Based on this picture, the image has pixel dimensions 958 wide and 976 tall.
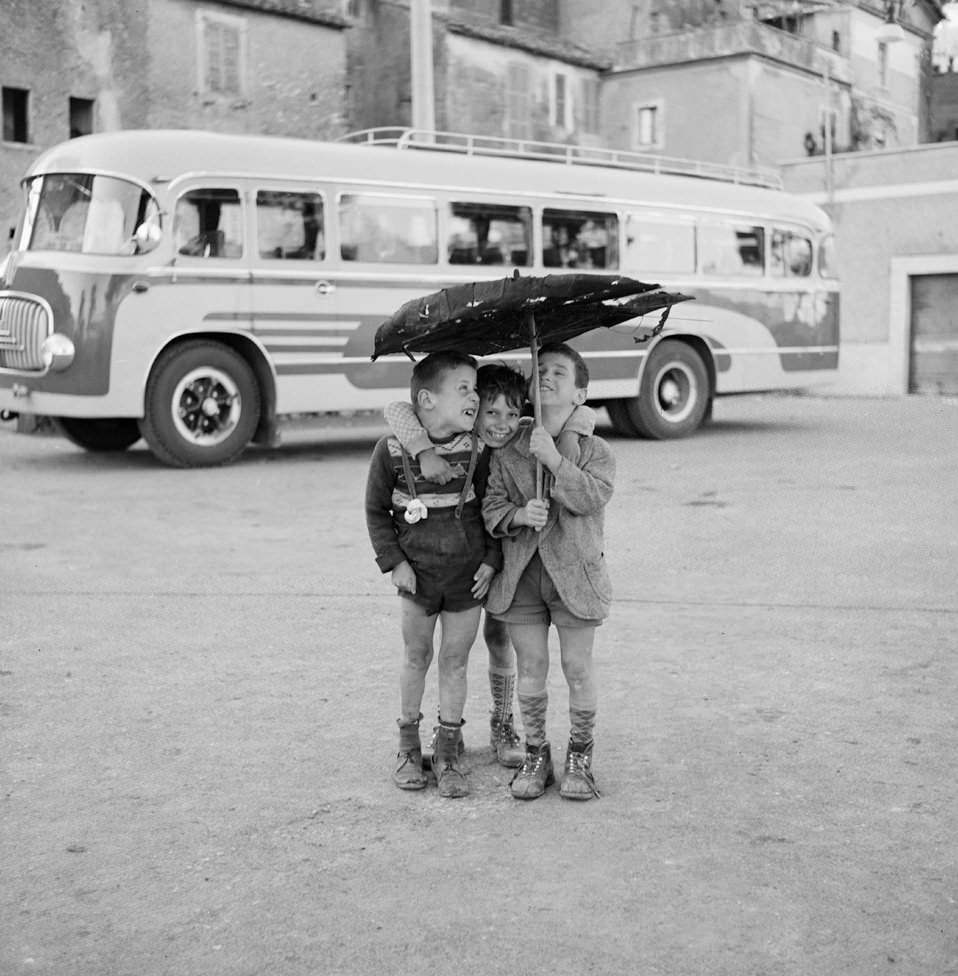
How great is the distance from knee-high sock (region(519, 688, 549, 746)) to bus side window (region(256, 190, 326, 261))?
908 centimetres

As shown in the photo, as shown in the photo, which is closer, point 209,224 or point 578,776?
point 578,776

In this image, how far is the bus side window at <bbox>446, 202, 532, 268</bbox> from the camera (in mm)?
13852

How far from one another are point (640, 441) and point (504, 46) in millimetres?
19110

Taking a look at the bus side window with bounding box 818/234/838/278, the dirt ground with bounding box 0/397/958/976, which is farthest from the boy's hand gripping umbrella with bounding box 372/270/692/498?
the bus side window with bounding box 818/234/838/278

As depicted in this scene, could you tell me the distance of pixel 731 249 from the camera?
16.3 meters

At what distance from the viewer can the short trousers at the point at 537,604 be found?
401 centimetres

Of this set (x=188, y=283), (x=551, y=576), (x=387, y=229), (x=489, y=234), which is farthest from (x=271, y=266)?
(x=551, y=576)

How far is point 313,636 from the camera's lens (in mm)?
5992

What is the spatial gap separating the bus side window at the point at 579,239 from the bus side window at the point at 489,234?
0.26 metres

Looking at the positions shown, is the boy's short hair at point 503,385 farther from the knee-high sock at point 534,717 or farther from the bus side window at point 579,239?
the bus side window at point 579,239

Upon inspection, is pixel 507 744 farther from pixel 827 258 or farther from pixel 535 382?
pixel 827 258

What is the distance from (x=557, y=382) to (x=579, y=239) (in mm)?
11128

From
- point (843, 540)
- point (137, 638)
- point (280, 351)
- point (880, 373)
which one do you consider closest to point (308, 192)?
point (280, 351)

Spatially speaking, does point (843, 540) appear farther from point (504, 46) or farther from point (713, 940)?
point (504, 46)
